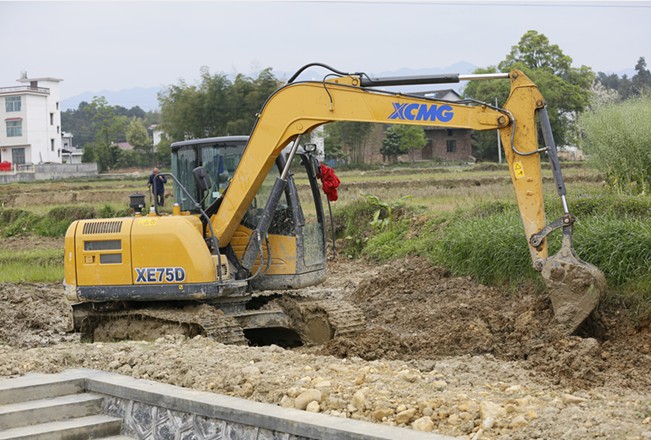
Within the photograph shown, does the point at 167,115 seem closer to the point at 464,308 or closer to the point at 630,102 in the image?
the point at 630,102

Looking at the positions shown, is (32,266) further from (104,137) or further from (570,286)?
(104,137)

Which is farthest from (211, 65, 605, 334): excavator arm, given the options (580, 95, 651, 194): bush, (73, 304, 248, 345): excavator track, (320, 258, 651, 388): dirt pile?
(580, 95, 651, 194): bush

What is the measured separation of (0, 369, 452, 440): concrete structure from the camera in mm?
6645

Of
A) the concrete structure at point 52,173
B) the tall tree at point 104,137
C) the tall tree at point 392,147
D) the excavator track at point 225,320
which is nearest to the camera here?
the excavator track at point 225,320

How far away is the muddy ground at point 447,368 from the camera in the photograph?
651 centimetres

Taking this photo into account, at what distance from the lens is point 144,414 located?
315 inches

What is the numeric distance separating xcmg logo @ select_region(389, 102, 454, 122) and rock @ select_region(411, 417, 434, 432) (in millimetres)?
4844

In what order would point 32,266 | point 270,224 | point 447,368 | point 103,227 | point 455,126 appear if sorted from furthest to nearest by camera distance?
point 32,266
point 103,227
point 270,224
point 455,126
point 447,368

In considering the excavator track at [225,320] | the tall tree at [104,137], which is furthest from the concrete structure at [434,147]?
the excavator track at [225,320]

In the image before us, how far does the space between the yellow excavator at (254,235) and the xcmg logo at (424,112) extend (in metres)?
0.01

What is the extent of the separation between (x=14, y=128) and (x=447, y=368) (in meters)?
91.0

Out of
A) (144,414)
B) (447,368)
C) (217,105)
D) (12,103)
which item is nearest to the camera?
(144,414)

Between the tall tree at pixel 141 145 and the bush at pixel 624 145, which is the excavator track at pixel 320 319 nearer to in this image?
the bush at pixel 624 145

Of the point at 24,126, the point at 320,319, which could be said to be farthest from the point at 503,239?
the point at 24,126
